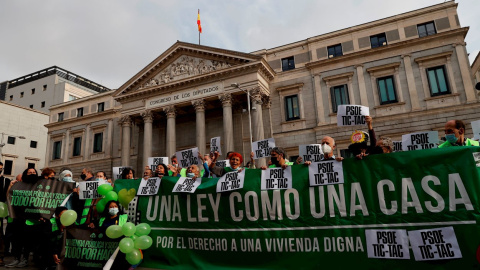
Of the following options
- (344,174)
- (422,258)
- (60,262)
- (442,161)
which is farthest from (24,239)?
(442,161)

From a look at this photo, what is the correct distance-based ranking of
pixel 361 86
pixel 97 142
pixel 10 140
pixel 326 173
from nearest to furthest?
pixel 326 173 → pixel 361 86 → pixel 97 142 → pixel 10 140

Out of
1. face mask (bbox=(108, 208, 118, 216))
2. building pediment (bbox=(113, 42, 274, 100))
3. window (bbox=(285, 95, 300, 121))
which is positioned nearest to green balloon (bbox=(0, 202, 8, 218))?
face mask (bbox=(108, 208, 118, 216))

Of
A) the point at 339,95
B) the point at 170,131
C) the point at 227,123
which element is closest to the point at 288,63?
the point at 339,95

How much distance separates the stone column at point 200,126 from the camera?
26547 mm

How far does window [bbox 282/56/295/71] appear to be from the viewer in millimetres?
28438

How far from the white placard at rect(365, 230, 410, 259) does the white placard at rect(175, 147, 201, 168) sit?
5847 millimetres

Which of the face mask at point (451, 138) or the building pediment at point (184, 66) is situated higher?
the building pediment at point (184, 66)

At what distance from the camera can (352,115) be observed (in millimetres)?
6887

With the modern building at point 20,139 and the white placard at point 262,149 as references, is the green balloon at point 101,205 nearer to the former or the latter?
the white placard at point 262,149

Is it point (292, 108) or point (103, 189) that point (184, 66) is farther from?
point (103, 189)

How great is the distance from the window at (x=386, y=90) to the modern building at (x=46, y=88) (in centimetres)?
5610

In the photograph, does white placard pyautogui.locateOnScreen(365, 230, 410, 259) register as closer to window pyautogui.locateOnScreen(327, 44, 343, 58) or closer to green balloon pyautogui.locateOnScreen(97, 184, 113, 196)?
green balloon pyautogui.locateOnScreen(97, 184, 113, 196)

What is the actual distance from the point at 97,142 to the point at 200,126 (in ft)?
56.4

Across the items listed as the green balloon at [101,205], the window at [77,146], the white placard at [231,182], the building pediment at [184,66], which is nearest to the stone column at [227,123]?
the building pediment at [184,66]
